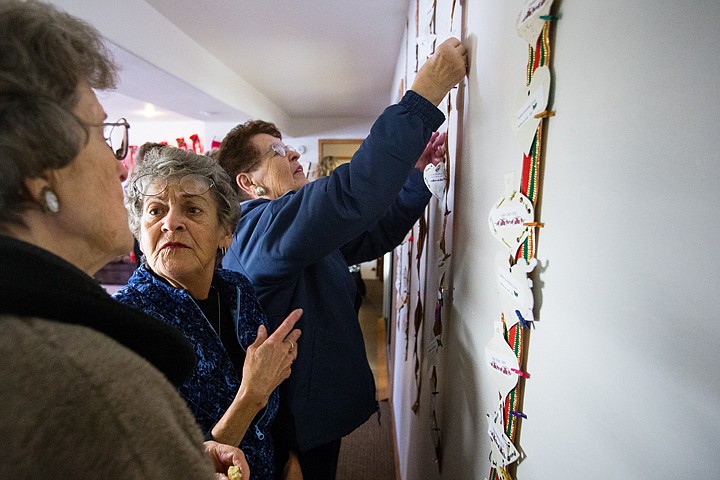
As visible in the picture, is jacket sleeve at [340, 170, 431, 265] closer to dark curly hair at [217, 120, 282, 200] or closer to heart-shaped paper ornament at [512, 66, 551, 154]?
dark curly hair at [217, 120, 282, 200]

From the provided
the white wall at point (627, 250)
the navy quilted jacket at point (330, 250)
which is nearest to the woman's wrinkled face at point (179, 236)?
the navy quilted jacket at point (330, 250)

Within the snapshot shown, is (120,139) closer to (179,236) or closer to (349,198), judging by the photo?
(179,236)

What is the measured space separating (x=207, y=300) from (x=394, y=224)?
2.16 ft

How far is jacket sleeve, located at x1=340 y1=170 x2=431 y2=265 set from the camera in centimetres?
135

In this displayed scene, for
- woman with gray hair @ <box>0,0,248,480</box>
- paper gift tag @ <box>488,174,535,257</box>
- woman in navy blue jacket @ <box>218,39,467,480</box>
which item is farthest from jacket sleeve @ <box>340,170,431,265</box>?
woman with gray hair @ <box>0,0,248,480</box>

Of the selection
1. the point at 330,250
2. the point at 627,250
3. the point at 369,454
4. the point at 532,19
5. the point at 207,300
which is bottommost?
the point at 369,454

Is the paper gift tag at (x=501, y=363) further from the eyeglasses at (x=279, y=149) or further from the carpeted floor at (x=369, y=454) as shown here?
the carpeted floor at (x=369, y=454)

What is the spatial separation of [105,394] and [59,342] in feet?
0.20

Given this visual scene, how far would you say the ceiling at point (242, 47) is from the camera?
2182 mm

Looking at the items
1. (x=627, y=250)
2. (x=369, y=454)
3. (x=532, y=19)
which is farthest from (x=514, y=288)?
(x=369, y=454)

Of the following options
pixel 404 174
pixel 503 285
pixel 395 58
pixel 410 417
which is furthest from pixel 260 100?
pixel 503 285

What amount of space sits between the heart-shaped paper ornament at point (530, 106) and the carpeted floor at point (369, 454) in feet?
6.90

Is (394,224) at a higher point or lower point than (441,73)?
lower

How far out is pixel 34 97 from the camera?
418mm
